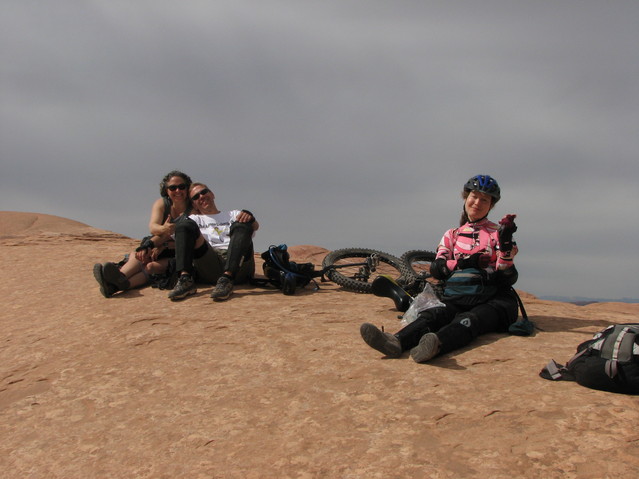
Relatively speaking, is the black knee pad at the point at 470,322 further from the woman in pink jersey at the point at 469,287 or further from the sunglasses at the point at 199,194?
the sunglasses at the point at 199,194

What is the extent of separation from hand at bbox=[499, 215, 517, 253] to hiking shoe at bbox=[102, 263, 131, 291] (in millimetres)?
4126

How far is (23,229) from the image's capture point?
12.0 meters

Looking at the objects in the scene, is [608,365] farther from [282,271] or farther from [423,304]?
[282,271]

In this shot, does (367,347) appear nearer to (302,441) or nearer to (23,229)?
(302,441)

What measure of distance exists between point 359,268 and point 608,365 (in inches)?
167

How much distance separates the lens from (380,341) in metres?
3.51

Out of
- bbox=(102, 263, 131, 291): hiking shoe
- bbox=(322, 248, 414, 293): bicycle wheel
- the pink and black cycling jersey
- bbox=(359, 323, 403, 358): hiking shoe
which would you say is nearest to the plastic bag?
the pink and black cycling jersey

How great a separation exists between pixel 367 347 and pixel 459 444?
156cm

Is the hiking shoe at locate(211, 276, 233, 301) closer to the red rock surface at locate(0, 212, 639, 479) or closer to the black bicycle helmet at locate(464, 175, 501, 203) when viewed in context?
the red rock surface at locate(0, 212, 639, 479)

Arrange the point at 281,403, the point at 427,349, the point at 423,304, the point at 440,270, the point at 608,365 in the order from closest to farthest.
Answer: the point at 608,365 < the point at 281,403 < the point at 427,349 < the point at 423,304 < the point at 440,270

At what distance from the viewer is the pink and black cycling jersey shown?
4273 millimetres

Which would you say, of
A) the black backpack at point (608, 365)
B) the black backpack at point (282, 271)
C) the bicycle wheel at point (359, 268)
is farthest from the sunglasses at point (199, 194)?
the black backpack at point (608, 365)

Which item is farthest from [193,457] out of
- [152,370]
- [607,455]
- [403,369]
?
[607,455]

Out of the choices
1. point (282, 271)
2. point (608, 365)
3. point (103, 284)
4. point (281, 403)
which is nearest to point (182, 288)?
point (103, 284)
